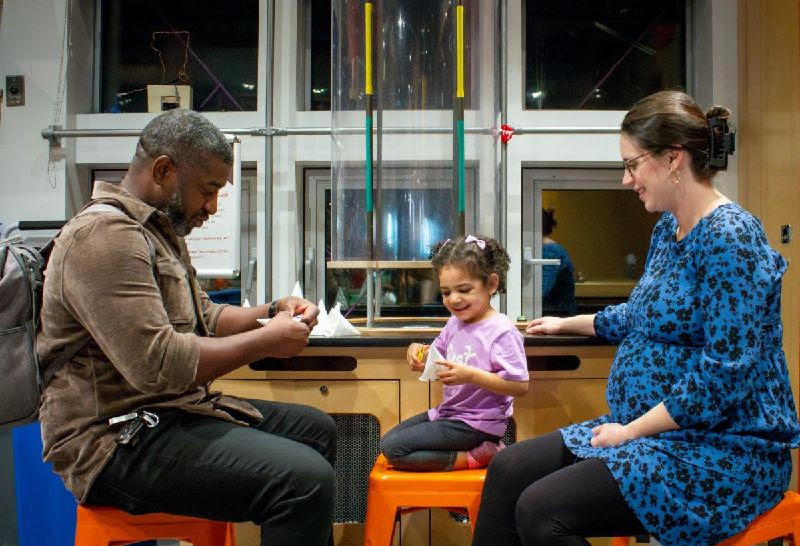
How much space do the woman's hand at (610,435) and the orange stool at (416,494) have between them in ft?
1.08

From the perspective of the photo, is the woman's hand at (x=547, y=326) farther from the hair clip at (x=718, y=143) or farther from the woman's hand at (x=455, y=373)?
the hair clip at (x=718, y=143)

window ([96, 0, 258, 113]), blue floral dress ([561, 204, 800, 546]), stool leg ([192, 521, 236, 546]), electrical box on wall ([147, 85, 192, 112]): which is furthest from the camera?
window ([96, 0, 258, 113])

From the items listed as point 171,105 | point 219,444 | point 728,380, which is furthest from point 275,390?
point 171,105

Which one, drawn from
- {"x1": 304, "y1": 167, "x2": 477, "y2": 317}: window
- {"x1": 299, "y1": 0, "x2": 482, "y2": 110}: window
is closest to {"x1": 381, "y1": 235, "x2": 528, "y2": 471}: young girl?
{"x1": 304, "y1": 167, "x2": 477, "y2": 317}: window

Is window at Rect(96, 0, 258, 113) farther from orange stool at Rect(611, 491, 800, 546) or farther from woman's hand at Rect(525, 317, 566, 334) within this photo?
orange stool at Rect(611, 491, 800, 546)

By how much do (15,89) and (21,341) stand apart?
248cm

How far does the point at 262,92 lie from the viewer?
3.30 m

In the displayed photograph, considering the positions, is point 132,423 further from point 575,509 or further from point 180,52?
point 180,52

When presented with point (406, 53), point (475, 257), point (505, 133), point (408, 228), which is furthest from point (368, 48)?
point (475, 257)

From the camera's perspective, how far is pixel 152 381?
1.20m

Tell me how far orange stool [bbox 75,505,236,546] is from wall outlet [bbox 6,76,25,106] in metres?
2.60

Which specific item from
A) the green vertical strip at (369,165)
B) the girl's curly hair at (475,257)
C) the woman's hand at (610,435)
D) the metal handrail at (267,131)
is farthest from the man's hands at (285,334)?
the metal handrail at (267,131)

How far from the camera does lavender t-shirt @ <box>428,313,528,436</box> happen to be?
1.64 m

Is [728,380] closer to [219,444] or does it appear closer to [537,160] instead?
[219,444]
